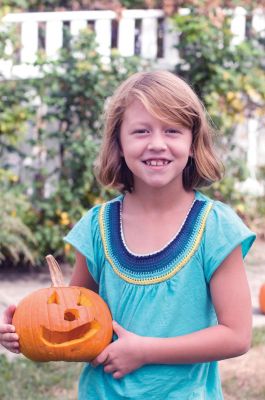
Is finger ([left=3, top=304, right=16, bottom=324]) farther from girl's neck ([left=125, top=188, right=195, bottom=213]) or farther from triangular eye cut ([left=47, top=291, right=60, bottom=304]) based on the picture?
girl's neck ([left=125, top=188, right=195, bottom=213])

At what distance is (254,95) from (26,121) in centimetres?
208

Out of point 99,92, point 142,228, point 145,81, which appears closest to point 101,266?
point 142,228

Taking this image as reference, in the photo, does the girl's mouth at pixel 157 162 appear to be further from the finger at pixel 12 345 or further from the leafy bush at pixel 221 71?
the leafy bush at pixel 221 71

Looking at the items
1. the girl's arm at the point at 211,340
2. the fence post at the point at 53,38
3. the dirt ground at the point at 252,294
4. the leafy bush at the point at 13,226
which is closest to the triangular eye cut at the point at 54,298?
the girl's arm at the point at 211,340

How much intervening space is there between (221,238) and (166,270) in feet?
0.57

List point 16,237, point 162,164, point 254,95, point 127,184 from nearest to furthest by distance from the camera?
point 162,164
point 127,184
point 16,237
point 254,95

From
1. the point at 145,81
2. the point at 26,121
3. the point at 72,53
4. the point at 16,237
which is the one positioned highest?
the point at 145,81

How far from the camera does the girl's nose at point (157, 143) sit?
2240 mm

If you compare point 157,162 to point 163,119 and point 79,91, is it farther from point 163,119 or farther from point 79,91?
point 79,91

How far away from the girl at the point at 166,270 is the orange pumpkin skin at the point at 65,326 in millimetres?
35

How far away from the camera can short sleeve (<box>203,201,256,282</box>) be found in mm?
2232

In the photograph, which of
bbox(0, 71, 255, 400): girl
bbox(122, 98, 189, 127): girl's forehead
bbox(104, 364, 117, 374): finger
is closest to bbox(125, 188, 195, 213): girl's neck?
bbox(0, 71, 255, 400): girl

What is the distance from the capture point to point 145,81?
2.34m

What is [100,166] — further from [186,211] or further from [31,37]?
[31,37]
